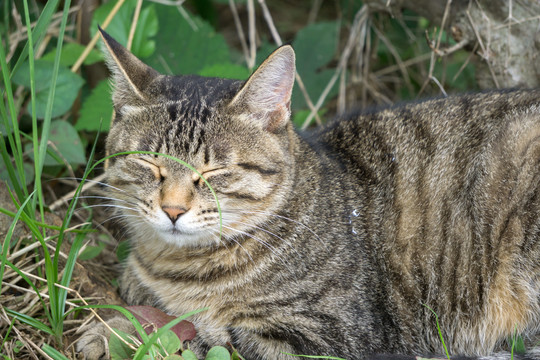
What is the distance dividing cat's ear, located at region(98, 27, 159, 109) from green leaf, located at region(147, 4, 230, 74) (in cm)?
116

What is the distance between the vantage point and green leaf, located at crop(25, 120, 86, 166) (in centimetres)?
306

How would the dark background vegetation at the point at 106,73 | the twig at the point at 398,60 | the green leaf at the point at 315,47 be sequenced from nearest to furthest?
the dark background vegetation at the point at 106,73 → the twig at the point at 398,60 → the green leaf at the point at 315,47

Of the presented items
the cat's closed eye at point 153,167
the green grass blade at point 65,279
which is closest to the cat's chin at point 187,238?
the cat's closed eye at point 153,167

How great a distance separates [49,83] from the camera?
3.08 meters

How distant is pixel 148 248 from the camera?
8.69 ft

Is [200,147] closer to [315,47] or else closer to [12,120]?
[12,120]

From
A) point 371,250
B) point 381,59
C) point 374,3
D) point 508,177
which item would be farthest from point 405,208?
point 381,59

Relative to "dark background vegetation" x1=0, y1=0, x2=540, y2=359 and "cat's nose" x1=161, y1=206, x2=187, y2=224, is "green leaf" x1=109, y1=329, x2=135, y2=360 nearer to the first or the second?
"dark background vegetation" x1=0, y1=0, x2=540, y2=359

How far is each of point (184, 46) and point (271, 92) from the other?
1.56 metres

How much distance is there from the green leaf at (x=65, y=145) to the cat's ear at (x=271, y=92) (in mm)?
1060

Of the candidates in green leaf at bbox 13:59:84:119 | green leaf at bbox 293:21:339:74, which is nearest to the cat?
green leaf at bbox 13:59:84:119

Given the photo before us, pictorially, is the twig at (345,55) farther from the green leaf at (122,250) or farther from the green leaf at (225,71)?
the green leaf at (122,250)

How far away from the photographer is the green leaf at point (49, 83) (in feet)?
10.0

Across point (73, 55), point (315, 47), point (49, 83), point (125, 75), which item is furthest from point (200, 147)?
point (315, 47)
